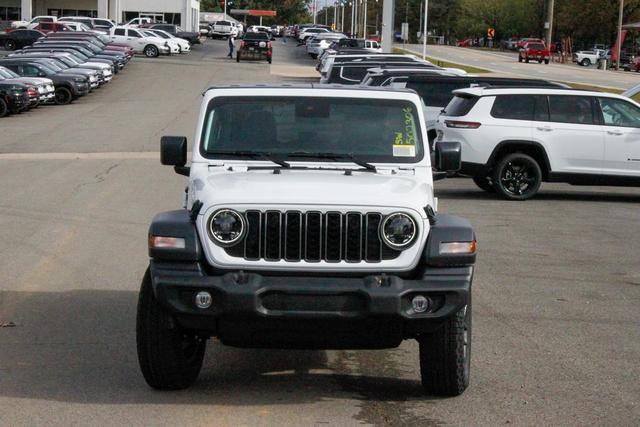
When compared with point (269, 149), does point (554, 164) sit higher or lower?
lower

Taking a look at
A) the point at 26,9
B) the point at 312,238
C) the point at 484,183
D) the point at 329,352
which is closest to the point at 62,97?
the point at 484,183

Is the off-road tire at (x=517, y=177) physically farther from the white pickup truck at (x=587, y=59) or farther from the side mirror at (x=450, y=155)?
the white pickup truck at (x=587, y=59)

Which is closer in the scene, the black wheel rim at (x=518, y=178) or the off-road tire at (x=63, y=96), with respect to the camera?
the black wheel rim at (x=518, y=178)

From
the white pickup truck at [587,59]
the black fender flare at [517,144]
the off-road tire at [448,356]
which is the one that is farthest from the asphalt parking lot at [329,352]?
the white pickup truck at [587,59]

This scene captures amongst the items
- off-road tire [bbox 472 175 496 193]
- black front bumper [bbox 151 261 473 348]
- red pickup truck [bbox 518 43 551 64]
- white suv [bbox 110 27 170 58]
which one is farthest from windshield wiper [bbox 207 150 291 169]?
red pickup truck [bbox 518 43 551 64]

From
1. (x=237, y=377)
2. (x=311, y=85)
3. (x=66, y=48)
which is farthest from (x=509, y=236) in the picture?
(x=66, y=48)

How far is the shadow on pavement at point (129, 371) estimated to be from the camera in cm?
685

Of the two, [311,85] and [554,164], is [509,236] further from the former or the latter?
[311,85]

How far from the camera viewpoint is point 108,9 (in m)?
101

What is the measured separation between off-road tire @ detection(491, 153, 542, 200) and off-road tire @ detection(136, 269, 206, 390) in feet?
39.0

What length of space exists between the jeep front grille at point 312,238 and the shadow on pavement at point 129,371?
94cm

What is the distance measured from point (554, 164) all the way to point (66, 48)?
35.1 m

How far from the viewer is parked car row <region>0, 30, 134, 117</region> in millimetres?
34844

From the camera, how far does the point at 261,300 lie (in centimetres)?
625
